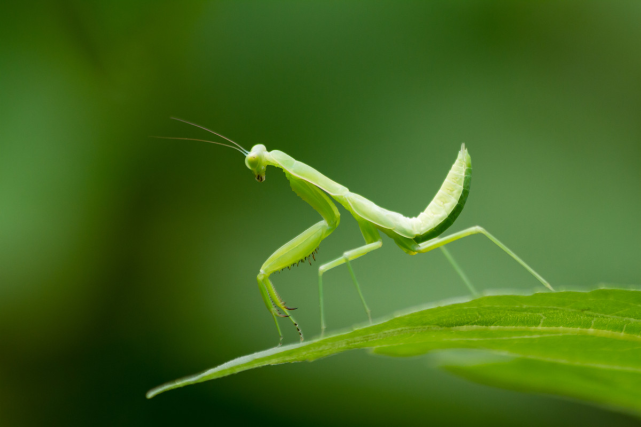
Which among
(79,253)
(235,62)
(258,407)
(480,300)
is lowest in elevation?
(258,407)

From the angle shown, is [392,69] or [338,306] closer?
[338,306]

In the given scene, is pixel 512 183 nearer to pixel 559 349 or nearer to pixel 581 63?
pixel 581 63

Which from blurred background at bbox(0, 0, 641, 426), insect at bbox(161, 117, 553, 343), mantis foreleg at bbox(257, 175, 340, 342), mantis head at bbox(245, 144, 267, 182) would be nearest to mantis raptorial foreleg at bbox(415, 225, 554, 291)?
insect at bbox(161, 117, 553, 343)

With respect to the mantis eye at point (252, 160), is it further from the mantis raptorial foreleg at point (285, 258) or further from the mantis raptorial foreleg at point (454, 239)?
the mantis raptorial foreleg at point (454, 239)

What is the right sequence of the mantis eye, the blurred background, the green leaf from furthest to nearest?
the blurred background
the mantis eye
the green leaf

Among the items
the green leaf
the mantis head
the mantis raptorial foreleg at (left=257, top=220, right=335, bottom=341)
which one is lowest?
the green leaf

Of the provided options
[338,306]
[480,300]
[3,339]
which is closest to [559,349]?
[480,300]

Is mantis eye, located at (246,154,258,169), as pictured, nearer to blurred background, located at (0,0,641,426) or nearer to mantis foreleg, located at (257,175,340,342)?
mantis foreleg, located at (257,175,340,342)

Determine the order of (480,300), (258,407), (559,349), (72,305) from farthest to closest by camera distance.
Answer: (72,305) < (258,407) < (559,349) < (480,300)
